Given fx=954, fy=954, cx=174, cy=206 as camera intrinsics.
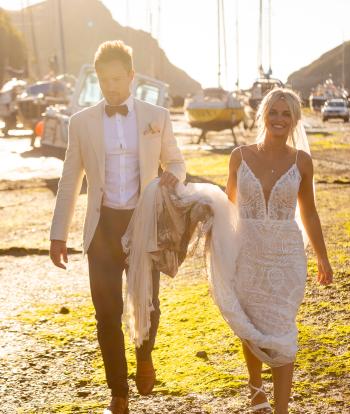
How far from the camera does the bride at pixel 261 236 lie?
461 cm

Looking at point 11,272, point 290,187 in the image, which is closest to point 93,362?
point 290,187

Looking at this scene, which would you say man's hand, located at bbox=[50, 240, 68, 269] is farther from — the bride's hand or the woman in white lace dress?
the bride's hand

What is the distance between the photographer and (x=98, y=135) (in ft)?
16.1

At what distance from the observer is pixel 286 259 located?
468 cm

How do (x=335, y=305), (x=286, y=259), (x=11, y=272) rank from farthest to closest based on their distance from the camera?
(x=11, y=272)
(x=335, y=305)
(x=286, y=259)

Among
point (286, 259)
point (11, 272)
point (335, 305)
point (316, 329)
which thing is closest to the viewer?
point (286, 259)

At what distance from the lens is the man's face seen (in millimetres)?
4824

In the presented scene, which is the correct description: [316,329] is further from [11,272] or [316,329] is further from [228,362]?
[11,272]

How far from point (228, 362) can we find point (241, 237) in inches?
52.0

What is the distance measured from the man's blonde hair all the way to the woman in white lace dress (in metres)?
0.72

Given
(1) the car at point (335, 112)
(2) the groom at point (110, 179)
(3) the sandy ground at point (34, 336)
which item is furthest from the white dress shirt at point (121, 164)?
(1) the car at point (335, 112)

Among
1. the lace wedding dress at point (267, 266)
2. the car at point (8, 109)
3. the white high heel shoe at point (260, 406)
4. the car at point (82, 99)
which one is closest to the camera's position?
the lace wedding dress at point (267, 266)

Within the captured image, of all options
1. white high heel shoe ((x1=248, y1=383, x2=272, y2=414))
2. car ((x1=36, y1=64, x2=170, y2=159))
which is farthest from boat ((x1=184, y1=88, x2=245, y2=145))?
white high heel shoe ((x1=248, y1=383, x2=272, y2=414))

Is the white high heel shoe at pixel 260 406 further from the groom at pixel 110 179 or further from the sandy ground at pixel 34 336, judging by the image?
the groom at pixel 110 179
